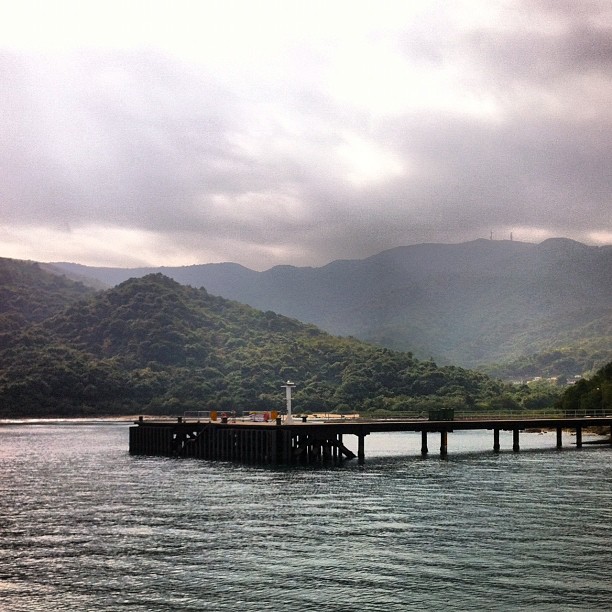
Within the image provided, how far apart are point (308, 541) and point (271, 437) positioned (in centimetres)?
4614

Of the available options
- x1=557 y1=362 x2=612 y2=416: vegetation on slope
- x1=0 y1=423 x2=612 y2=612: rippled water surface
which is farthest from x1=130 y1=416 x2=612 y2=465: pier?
x1=557 y1=362 x2=612 y2=416: vegetation on slope

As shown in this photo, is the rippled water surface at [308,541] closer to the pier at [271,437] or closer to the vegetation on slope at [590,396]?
the pier at [271,437]

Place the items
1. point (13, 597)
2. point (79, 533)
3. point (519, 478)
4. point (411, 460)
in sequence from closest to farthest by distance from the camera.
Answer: point (13, 597) < point (79, 533) < point (519, 478) < point (411, 460)

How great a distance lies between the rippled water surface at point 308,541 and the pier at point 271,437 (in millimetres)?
7296

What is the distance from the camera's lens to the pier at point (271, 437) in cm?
9600

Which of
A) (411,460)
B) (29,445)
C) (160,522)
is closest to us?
(160,522)

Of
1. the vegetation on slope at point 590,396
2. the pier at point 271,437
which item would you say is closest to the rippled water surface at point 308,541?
the pier at point 271,437

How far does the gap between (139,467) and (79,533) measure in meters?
45.2

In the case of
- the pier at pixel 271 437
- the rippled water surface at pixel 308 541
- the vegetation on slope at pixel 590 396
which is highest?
the vegetation on slope at pixel 590 396

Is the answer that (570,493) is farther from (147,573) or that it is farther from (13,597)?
(13,597)

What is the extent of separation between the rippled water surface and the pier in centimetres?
730

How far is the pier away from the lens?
3780 inches

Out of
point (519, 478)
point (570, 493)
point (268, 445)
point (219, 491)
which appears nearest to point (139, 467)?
point (268, 445)

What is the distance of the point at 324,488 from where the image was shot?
74125 millimetres
